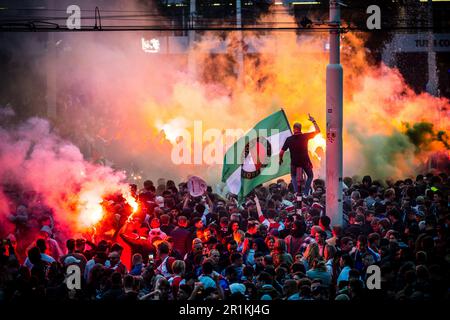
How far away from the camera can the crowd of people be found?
8.39 m

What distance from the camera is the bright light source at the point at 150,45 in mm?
31612

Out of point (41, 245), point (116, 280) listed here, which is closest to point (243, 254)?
point (116, 280)

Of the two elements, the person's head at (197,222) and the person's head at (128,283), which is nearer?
the person's head at (128,283)

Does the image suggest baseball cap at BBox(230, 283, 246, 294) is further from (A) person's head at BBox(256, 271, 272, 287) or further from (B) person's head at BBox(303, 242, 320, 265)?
(B) person's head at BBox(303, 242, 320, 265)

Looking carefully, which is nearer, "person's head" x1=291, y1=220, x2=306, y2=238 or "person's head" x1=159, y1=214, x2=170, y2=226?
"person's head" x1=291, y1=220, x2=306, y2=238

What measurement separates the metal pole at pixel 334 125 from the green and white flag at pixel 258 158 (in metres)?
0.81

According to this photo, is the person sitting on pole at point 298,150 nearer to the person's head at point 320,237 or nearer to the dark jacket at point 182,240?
the dark jacket at point 182,240

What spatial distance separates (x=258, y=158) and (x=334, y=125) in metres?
1.59

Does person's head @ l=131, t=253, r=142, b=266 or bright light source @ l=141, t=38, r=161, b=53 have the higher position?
bright light source @ l=141, t=38, r=161, b=53

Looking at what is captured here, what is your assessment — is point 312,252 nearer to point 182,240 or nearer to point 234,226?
point 234,226

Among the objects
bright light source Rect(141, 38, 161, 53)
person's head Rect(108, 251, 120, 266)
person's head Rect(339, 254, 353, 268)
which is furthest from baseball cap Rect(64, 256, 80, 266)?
bright light source Rect(141, 38, 161, 53)

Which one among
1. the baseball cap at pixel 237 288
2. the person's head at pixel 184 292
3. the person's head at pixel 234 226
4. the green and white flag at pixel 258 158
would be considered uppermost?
the green and white flag at pixel 258 158

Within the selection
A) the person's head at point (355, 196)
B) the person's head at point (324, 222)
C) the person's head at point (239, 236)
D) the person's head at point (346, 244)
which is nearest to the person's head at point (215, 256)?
the person's head at point (239, 236)

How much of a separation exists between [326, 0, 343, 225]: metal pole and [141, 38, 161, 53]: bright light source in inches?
759
